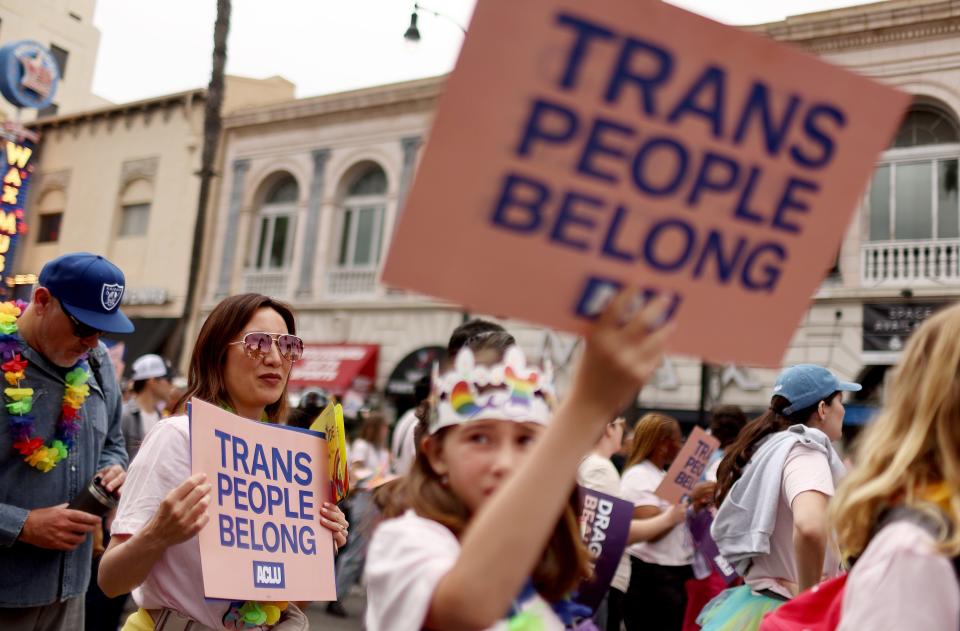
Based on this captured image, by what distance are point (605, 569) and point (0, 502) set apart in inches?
88.0

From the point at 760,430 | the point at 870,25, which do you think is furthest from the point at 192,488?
the point at 870,25

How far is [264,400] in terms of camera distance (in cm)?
289

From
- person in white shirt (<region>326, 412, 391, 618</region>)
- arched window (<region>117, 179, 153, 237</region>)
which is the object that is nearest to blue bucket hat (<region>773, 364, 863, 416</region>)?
person in white shirt (<region>326, 412, 391, 618</region>)

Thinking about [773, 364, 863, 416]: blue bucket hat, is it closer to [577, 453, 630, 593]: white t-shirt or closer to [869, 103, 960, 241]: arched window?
[577, 453, 630, 593]: white t-shirt

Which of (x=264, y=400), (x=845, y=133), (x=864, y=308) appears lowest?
(x=264, y=400)

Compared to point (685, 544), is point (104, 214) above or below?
above

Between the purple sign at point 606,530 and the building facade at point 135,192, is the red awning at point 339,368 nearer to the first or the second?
the building facade at point 135,192

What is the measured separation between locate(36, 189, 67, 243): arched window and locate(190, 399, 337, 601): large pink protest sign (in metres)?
24.5

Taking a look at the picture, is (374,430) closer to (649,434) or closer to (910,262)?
(649,434)

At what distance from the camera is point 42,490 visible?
3.13 m

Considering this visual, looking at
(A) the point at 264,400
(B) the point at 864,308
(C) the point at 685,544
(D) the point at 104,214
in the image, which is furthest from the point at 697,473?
(D) the point at 104,214

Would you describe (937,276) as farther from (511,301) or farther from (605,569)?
(511,301)

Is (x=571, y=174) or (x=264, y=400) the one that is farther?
(x=264, y=400)

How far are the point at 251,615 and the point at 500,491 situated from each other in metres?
1.54
